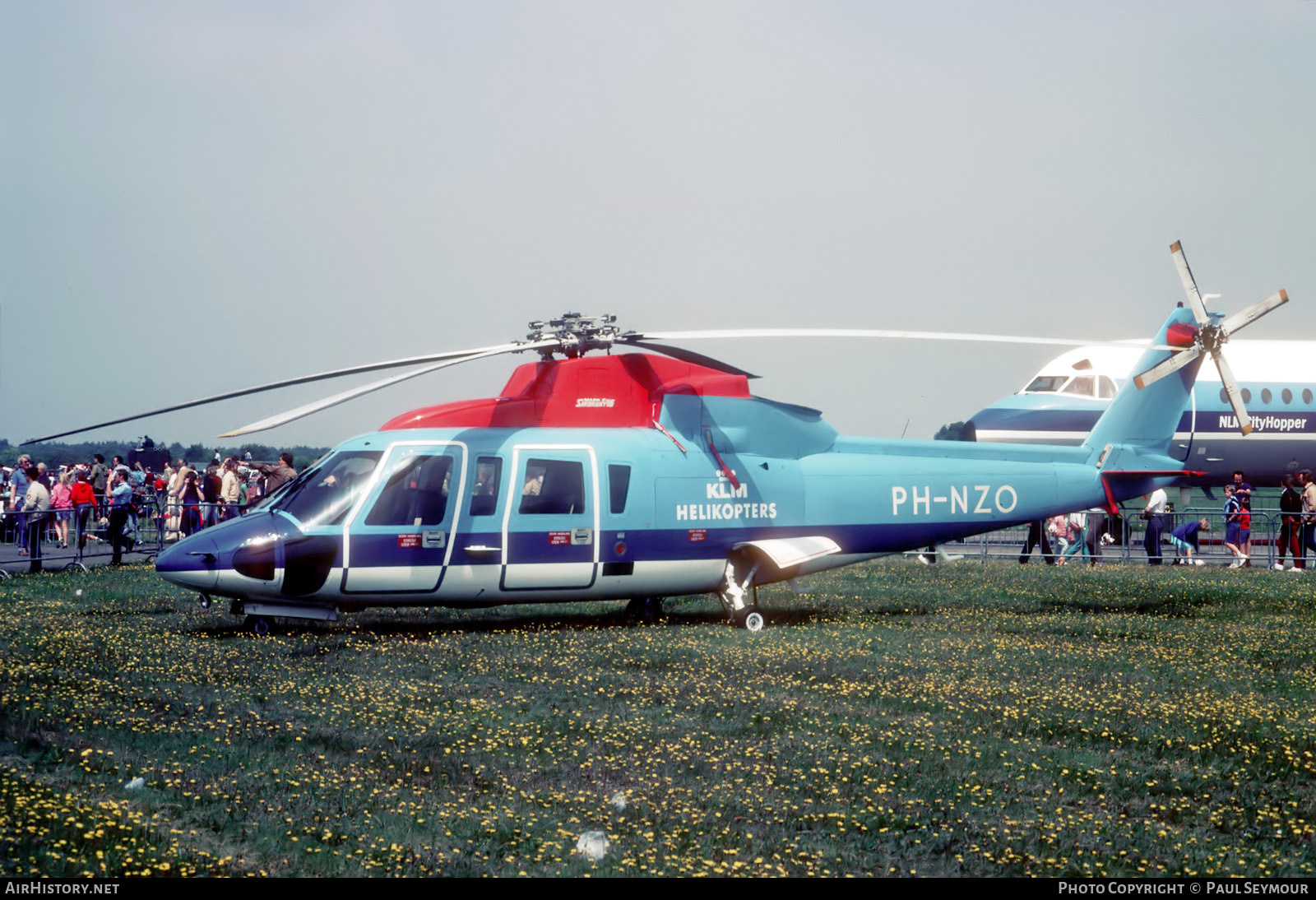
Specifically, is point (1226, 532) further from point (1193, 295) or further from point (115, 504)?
point (115, 504)

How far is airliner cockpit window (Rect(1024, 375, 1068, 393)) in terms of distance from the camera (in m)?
30.8

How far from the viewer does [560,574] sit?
14.6 m

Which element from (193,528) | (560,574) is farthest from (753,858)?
(193,528)

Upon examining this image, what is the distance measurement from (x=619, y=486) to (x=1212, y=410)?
2286 cm

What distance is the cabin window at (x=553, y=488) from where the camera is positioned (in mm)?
14555

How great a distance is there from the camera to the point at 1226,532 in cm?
2906

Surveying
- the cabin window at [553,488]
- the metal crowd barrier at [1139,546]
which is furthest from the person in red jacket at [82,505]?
the metal crowd barrier at [1139,546]

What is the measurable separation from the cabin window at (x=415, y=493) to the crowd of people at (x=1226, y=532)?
16.6m

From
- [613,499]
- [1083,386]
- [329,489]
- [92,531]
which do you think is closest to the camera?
[329,489]

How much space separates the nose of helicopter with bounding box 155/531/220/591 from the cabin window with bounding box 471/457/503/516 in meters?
3.05

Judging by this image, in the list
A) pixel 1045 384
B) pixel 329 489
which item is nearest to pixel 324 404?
pixel 329 489

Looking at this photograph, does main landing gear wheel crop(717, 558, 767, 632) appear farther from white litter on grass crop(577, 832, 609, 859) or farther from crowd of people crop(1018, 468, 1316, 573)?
crowd of people crop(1018, 468, 1316, 573)

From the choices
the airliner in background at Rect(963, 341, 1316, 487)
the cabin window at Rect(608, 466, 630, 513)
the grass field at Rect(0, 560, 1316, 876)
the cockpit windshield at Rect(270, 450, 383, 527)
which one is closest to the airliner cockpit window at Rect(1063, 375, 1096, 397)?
the airliner in background at Rect(963, 341, 1316, 487)

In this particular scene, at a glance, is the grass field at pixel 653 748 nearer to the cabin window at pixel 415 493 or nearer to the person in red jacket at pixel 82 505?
the cabin window at pixel 415 493
